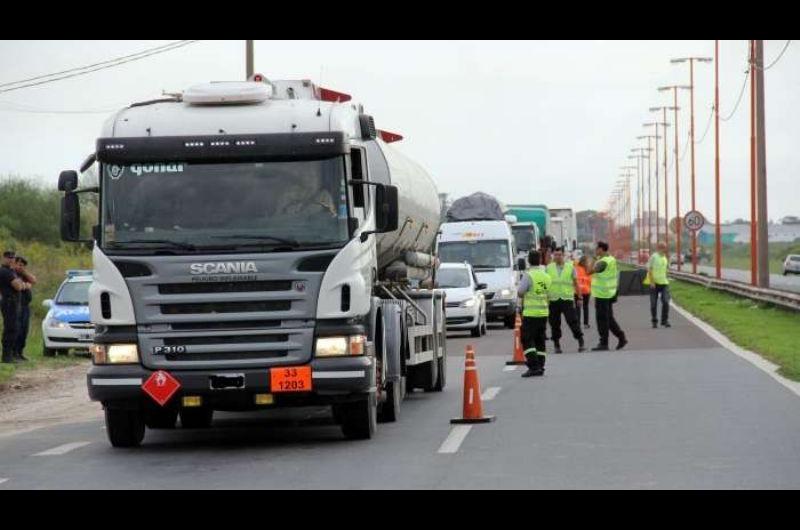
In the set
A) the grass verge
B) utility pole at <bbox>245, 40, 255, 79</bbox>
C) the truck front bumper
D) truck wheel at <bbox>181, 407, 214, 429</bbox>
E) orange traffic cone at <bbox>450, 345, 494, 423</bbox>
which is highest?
utility pole at <bbox>245, 40, 255, 79</bbox>

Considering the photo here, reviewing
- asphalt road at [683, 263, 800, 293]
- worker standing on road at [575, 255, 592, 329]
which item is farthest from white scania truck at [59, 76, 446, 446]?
asphalt road at [683, 263, 800, 293]

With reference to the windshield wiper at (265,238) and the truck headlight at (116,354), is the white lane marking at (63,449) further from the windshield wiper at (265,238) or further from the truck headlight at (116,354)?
the windshield wiper at (265,238)

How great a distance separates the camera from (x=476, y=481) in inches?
484

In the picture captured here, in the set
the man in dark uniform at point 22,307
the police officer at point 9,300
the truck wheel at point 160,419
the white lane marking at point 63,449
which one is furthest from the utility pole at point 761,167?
the white lane marking at point 63,449

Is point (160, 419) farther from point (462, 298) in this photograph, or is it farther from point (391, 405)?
point (462, 298)

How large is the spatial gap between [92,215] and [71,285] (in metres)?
27.0

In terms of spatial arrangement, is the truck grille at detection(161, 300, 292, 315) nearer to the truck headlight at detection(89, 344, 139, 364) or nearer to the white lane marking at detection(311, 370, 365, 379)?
the truck headlight at detection(89, 344, 139, 364)

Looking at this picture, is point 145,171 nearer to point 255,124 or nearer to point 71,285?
point 255,124

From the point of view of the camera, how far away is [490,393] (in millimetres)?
20953

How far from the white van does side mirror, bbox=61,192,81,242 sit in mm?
26281

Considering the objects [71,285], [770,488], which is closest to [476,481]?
[770,488]

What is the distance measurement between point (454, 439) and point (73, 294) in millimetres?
18468

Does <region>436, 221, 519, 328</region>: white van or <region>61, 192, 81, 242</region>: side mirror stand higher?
<region>61, 192, 81, 242</region>: side mirror

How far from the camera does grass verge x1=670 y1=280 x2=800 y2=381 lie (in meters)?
27.0
